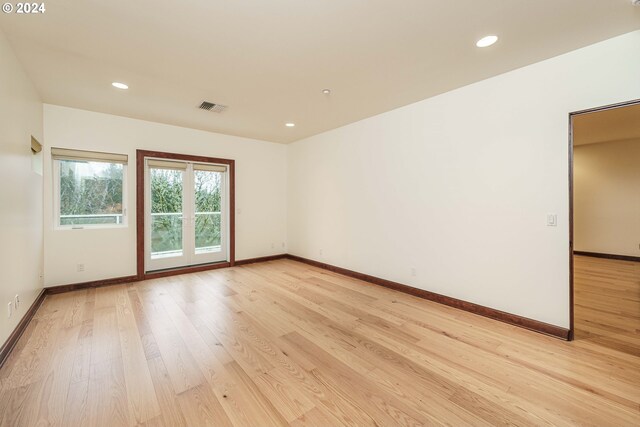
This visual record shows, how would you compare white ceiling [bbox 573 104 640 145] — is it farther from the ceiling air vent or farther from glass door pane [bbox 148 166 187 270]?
glass door pane [bbox 148 166 187 270]

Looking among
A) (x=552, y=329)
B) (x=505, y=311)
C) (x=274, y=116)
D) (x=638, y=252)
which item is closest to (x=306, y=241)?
(x=274, y=116)

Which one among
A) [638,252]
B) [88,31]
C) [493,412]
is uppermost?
[88,31]

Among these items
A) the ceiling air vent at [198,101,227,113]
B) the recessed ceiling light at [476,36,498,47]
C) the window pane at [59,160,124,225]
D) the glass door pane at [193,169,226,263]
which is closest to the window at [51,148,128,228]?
the window pane at [59,160,124,225]

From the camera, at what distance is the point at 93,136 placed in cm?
407

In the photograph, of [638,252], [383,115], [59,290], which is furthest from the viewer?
[638,252]

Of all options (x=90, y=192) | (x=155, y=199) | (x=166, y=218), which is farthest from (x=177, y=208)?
(x=90, y=192)

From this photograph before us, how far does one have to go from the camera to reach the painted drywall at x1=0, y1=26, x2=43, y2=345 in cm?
226

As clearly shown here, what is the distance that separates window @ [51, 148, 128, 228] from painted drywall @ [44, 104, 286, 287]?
0.12 metres

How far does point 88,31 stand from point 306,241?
14.7ft

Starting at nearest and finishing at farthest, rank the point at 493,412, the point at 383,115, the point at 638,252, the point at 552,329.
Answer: the point at 493,412 → the point at 552,329 → the point at 383,115 → the point at 638,252

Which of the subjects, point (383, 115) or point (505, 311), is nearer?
point (505, 311)

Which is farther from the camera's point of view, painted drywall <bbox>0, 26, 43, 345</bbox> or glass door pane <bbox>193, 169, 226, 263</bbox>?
glass door pane <bbox>193, 169, 226, 263</bbox>

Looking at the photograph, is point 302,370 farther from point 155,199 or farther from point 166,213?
point 155,199

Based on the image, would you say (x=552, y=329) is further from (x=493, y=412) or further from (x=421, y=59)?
(x=421, y=59)
